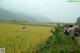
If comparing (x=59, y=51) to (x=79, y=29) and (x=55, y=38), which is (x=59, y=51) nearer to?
(x=55, y=38)

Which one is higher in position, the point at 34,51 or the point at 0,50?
the point at 0,50

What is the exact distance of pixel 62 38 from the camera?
10.2 m

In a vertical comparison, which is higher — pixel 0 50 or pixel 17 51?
pixel 0 50

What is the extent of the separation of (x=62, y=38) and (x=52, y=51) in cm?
306

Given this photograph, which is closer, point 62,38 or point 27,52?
point 27,52

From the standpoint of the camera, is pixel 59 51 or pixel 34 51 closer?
pixel 59 51

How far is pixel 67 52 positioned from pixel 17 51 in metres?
2.60

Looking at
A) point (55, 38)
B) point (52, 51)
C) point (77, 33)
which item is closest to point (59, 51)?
point (52, 51)

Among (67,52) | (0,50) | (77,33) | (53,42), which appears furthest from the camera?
(77,33)

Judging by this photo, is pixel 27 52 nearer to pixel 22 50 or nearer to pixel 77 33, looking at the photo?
pixel 22 50

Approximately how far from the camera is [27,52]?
340 inches

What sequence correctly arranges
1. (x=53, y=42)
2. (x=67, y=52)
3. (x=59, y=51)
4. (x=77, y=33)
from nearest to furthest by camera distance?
(x=67, y=52)
(x=59, y=51)
(x=53, y=42)
(x=77, y=33)

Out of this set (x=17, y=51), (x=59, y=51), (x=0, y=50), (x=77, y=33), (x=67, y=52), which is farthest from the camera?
(x=77, y=33)

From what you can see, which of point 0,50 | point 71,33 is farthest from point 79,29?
point 0,50
